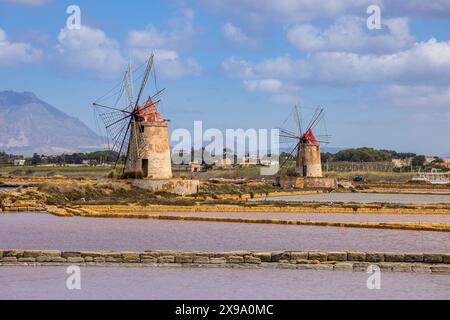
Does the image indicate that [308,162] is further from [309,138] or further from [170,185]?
[170,185]

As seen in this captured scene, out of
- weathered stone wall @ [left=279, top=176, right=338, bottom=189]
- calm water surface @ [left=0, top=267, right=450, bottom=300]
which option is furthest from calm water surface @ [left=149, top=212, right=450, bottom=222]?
weathered stone wall @ [left=279, top=176, right=338, bottom=189]

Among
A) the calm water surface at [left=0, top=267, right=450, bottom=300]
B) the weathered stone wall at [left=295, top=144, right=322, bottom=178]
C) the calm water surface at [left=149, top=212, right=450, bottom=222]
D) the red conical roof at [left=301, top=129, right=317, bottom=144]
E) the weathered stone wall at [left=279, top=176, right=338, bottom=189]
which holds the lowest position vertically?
the calm water surface at [left=0, top=267, right=450, bottom=300]

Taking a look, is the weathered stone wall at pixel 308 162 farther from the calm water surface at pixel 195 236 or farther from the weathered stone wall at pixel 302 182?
the calm water surface at pixel 195 236

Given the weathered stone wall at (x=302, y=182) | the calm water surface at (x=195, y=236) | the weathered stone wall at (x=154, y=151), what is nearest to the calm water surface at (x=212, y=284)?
the calm water surface at (x=195, y=236)

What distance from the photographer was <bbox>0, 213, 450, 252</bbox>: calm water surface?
15.6m

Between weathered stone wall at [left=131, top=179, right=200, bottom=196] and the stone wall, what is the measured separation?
20.0 metres

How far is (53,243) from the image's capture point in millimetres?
15719

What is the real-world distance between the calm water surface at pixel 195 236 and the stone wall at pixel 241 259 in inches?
82.5

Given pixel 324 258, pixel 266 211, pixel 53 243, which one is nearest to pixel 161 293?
pixel 324 258

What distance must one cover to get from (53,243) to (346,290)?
6953mm

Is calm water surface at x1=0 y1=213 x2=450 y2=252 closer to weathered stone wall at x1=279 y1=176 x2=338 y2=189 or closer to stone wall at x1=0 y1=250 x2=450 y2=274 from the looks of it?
stone wall at x1=0 y1=250 x2=450 y2=274

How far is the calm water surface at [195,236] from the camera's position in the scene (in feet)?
51.2
